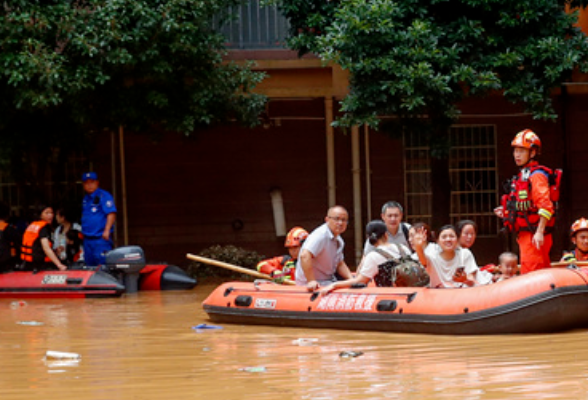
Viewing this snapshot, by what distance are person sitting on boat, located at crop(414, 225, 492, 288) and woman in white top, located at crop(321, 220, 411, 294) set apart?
0.99 feet

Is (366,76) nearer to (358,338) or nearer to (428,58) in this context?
(428,58)

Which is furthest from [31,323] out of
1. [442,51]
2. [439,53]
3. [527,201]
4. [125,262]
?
[442,51]

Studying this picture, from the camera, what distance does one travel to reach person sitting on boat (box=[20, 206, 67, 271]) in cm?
1504

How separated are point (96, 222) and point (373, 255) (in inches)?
246

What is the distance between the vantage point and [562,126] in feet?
63.0

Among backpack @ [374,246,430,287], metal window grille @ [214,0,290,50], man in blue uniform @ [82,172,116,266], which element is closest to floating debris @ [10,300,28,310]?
man in blue uniform @ [82,172,116,266]

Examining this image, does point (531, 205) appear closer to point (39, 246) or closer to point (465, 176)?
point (39, 246)

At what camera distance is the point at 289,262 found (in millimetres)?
13289

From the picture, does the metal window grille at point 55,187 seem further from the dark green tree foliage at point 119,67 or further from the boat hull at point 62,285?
the boat hull at point 62,285

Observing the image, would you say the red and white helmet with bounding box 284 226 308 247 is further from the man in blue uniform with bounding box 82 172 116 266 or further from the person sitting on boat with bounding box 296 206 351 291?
the man in blue uniform with bounding box 82 172 116 266

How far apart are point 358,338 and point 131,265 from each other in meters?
5.66

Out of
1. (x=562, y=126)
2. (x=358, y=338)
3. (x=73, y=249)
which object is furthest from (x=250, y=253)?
(x=358, y=338)

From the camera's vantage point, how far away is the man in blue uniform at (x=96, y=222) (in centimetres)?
1600

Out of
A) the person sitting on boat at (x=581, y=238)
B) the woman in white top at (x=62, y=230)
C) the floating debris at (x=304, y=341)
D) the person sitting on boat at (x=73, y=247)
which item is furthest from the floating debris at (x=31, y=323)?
the person sitting on boat at (x=581, y=238)
